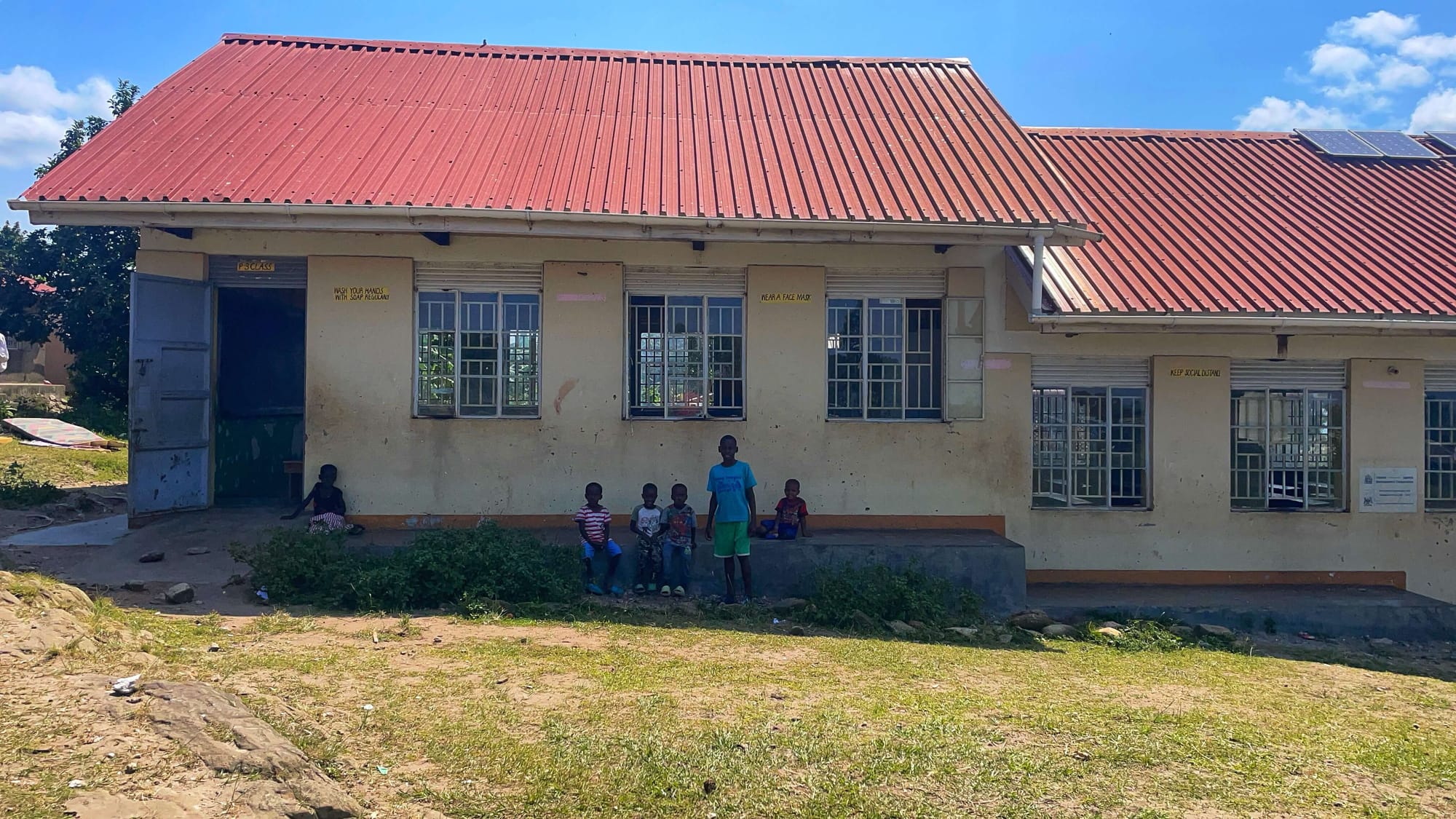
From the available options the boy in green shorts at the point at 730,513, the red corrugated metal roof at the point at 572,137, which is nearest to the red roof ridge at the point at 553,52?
the red corrugated metal roof at the point at 572,137

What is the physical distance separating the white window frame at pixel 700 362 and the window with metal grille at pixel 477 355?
1.01 meters

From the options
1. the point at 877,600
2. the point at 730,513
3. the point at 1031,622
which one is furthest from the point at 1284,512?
the point at 730,513

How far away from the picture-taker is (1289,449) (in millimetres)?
9961

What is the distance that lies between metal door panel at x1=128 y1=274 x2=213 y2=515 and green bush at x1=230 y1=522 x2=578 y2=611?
6.98 ft

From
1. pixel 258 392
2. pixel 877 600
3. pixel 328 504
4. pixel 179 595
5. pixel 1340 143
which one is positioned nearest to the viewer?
pixel 179 595

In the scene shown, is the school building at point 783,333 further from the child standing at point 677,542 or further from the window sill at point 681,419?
the child standing at point 677,542

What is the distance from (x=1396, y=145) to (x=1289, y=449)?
654 centimetres

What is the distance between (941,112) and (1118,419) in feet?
14.3

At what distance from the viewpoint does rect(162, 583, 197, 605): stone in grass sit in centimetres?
686

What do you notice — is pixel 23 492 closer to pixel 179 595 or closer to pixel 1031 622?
pixel 179 595

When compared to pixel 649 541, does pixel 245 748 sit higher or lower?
lower

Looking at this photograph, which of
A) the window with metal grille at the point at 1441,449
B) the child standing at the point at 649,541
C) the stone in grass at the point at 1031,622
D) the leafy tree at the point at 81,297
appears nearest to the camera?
the stone in grass at the point at 1031,622

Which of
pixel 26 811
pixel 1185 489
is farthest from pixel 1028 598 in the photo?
pixel 26 811

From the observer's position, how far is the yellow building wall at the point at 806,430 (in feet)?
29.2
